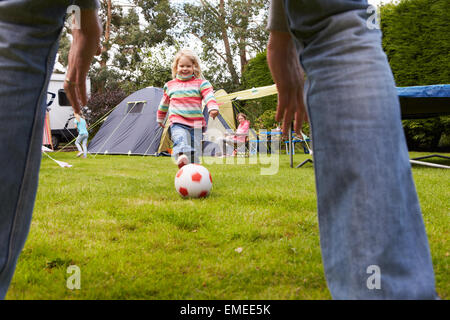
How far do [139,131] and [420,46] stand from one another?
8.72 meters

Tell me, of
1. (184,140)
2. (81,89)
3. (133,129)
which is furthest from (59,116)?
(81,89)

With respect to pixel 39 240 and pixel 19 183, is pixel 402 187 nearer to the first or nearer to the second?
pixel 19 183

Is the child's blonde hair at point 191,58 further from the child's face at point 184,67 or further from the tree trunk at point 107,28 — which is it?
the tree trunk at point 107,28

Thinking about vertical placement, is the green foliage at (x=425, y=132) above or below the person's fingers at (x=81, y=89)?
below

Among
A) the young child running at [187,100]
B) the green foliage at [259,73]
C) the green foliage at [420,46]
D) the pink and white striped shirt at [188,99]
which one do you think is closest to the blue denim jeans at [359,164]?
the young child running at [187,100]

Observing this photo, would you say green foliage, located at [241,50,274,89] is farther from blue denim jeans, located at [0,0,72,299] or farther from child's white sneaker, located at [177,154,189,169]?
blue denim jeans, located at [0,0,72,299]

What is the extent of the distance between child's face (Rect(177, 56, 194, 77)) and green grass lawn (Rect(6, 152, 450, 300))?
2151 mm

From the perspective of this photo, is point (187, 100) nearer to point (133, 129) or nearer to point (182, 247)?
point (182, 247)

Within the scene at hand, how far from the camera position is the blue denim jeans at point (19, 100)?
31.8 inches

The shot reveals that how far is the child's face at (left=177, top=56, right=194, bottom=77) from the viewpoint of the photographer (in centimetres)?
488

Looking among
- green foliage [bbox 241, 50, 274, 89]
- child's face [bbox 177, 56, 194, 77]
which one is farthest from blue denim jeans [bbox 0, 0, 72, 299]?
green foliage [bbox 241, 50, 274, 89]

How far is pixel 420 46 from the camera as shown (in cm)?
1040

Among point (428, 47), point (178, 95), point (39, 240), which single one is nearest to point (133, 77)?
point (428, 47)

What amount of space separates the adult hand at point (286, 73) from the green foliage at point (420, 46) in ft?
35.7
